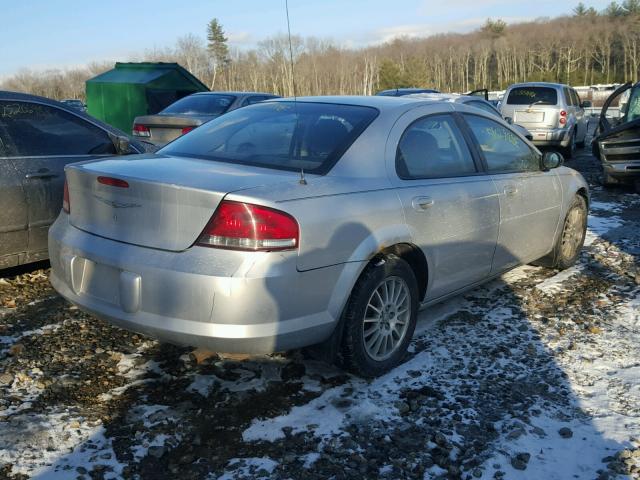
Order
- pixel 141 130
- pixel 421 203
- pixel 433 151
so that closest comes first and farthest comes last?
pixel 421 203
pixel 433 151
pixel 141 130

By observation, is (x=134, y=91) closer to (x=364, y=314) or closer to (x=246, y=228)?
(x=364, y=314)

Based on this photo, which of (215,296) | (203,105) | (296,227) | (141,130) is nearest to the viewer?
(215,296)

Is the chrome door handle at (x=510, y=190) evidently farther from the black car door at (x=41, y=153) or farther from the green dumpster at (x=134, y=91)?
the green dumpster at (x=134, y=91)

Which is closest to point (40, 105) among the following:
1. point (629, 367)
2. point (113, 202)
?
point (113, 202)

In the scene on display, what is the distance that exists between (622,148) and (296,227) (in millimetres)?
8331

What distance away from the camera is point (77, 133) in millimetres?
5324

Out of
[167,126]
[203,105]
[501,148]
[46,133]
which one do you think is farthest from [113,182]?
[203,105]

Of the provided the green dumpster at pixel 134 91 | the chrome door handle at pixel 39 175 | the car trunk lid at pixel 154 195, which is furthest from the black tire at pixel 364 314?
the green dumpster at pixel 134 91

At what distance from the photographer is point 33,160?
16.1ft

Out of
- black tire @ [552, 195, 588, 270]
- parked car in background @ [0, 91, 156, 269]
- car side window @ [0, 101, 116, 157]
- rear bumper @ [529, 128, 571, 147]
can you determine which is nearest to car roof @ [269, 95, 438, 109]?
parked car in background @ [0, 91, 156, 269]

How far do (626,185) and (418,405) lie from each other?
28.7ft

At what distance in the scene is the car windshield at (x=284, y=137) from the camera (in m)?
3.48

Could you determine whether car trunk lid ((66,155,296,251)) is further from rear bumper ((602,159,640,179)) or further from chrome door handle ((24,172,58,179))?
rear bumper ((602,159,640,179))

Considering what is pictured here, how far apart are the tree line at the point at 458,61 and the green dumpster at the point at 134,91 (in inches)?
1882
